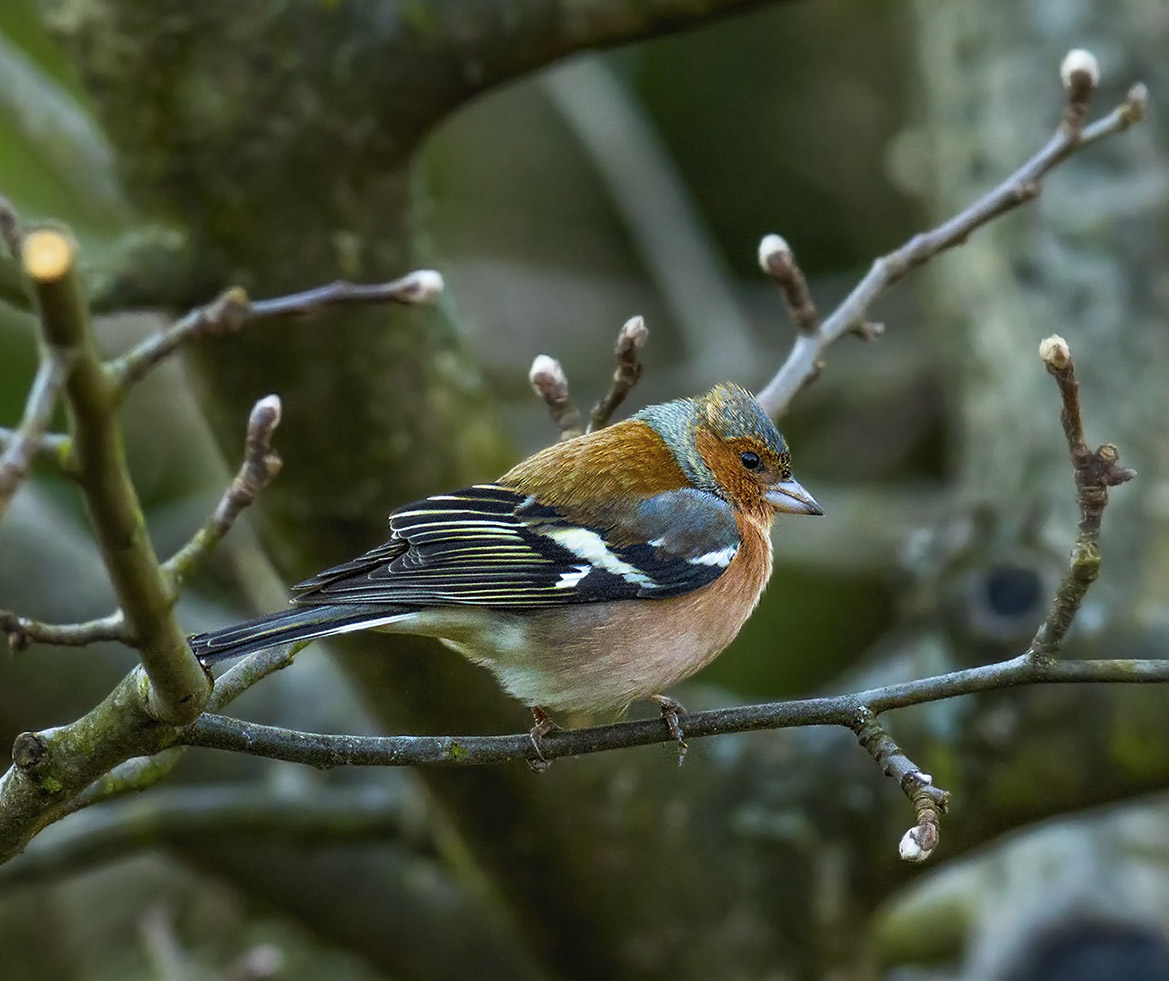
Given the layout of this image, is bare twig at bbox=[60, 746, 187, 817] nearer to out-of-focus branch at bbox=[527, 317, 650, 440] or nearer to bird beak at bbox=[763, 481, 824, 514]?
out-of-focus branch at bbox=[527, 317, 650, 440]

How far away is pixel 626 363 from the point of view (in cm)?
324

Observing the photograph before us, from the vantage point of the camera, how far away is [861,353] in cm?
834

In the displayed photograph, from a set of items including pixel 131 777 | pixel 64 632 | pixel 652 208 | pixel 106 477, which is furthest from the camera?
pixel 652 208

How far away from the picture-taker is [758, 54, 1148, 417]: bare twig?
11.7 feet

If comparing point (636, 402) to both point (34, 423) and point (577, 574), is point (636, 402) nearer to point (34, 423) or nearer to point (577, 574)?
point (577, 574)

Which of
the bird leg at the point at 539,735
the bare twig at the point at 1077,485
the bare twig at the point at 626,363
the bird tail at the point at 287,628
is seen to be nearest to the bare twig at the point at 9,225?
the bird tail at the point at 287,628

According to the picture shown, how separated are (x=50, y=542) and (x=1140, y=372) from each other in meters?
4.28

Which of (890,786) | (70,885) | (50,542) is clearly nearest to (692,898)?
(890,786)

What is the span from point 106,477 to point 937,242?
2495 millimetres

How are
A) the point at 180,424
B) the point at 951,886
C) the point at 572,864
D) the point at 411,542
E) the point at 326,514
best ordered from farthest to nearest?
the point at 180,424 < the point at 951,886 < the point at 572,864 < the point at 326,514 < the point at 411,542

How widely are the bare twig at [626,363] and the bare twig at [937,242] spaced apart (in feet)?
1.64

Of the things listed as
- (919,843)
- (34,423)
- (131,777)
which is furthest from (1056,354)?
(131,777)

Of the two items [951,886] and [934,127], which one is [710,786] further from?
[934,127]

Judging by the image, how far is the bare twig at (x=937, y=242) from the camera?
141 inches
